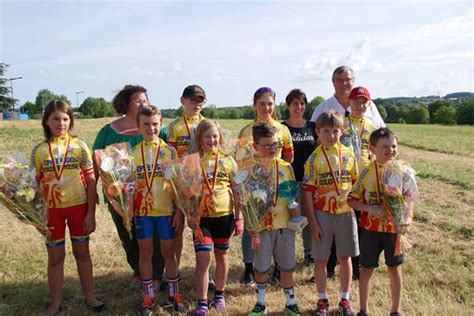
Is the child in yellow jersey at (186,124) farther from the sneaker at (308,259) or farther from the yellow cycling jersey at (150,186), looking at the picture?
the sneaker at (308,259)

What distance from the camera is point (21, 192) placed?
155 inches

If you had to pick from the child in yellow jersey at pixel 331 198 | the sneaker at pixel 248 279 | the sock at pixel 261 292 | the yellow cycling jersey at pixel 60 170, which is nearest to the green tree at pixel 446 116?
the sneaker at pixel 248 279

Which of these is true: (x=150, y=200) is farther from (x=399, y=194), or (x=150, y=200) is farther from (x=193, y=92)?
(x=399, y=194)

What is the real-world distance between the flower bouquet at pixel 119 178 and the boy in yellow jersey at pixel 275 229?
1.30 metres

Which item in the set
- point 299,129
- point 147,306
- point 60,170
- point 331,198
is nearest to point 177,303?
point 147,306

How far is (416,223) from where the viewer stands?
293 inches

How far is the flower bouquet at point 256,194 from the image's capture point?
13.2 ft

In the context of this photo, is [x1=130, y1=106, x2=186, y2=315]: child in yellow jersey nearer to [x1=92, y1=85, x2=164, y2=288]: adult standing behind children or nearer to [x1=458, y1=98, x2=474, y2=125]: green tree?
[x1=92, y1=85, x2=164, y2=288]: adult standing behind children

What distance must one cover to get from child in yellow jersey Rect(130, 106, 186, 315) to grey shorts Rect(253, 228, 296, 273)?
35.8 inches

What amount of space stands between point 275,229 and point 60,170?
7.36 ft

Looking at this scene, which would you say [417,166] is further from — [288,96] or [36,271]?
[36,271]

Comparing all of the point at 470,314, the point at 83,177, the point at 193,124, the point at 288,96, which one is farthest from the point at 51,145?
the point at 470,314

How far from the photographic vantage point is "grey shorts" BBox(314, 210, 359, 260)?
13.7 ft

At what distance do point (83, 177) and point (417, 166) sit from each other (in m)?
14.0
